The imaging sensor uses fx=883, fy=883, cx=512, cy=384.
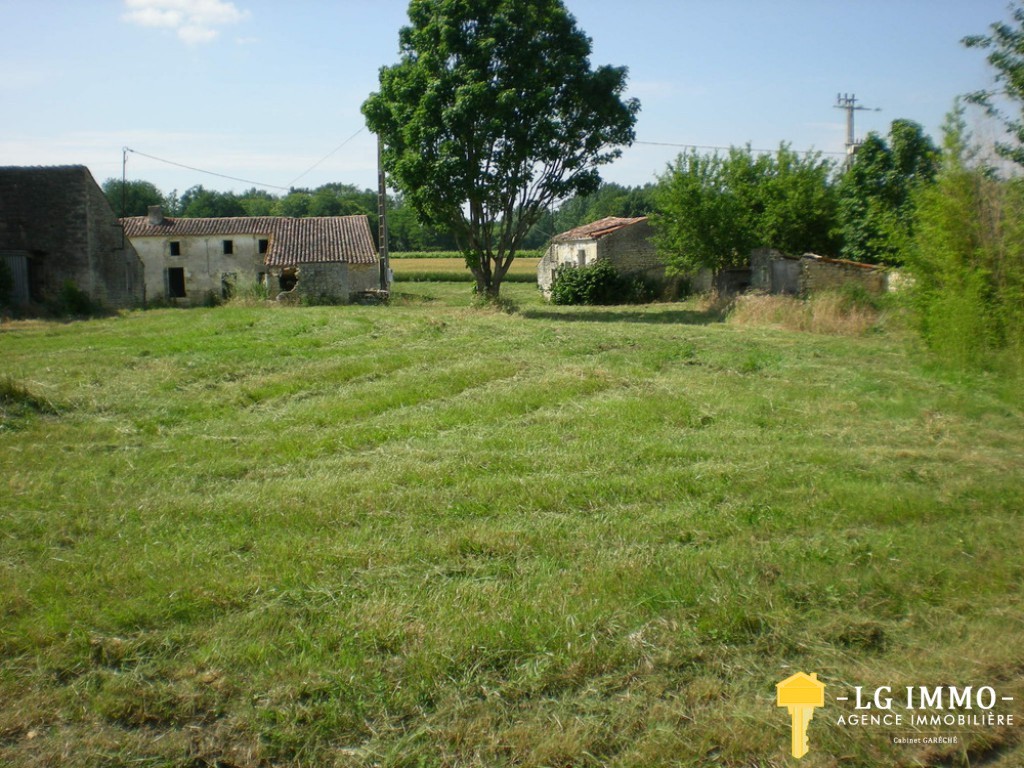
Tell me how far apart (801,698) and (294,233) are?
4542 cm

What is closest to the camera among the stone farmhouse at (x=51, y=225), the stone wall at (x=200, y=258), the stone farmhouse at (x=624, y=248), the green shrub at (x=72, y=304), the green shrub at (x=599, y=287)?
the green shrub at (x=72, y=304)

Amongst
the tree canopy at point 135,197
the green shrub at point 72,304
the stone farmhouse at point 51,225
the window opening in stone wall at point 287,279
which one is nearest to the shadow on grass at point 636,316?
the green shrub at point 72,304

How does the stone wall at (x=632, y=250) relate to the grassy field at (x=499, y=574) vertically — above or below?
above

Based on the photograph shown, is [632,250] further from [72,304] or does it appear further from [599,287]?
[72,304]

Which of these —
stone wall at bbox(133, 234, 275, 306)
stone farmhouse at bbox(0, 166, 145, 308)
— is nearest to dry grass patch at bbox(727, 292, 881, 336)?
stone farmhouse at bbox(0, 166, 145, 308)

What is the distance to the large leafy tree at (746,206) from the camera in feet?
98.5

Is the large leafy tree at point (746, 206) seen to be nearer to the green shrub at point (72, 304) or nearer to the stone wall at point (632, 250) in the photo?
the stone wall at point (632, 250)

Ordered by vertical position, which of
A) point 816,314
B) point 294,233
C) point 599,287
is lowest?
point 816,314

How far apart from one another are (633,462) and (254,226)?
44892mm

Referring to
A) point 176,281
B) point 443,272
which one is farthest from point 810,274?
point 443,272

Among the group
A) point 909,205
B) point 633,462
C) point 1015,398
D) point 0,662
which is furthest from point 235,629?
point 909,205

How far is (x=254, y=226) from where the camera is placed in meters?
49.4

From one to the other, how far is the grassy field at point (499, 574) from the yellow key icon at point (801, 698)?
6 centimetres

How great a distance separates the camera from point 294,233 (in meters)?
46.7
